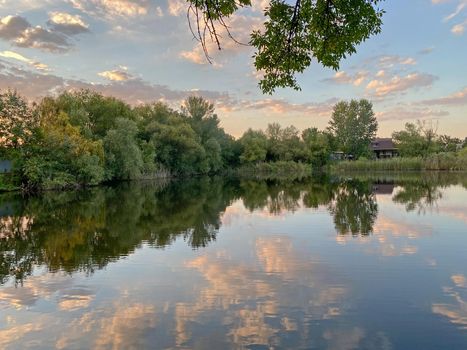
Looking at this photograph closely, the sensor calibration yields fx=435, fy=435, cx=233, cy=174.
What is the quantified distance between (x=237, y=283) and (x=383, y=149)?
105848mm

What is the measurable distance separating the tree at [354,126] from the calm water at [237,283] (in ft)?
268

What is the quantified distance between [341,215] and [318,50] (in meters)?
14.3

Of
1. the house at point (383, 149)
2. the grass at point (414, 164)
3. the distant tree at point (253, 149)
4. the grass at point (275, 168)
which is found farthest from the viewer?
the house at point (383, 149)

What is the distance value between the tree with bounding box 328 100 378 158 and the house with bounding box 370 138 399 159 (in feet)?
21.7

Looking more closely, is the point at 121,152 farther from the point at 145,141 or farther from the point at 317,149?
the point at 317,149

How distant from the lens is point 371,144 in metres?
109

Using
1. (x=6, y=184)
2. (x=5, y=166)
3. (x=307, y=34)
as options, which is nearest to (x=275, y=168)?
(x=5, y=166)

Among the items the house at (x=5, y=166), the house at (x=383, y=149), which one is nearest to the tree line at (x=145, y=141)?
the house at (x=5, y=166)

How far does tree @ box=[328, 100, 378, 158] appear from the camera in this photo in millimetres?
99625

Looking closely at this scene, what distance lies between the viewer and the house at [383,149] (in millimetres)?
108194

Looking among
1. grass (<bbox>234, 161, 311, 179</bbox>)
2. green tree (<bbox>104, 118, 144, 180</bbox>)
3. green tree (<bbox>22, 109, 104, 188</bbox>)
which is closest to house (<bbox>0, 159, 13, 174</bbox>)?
green tree (<bbox>22, 109, 104, 188</bbox>)

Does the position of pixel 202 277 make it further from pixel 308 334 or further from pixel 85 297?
pixel 308 334

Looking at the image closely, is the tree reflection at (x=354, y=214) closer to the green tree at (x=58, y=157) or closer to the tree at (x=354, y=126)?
the green tree at (x=58, y=157)

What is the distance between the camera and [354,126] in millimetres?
100688
